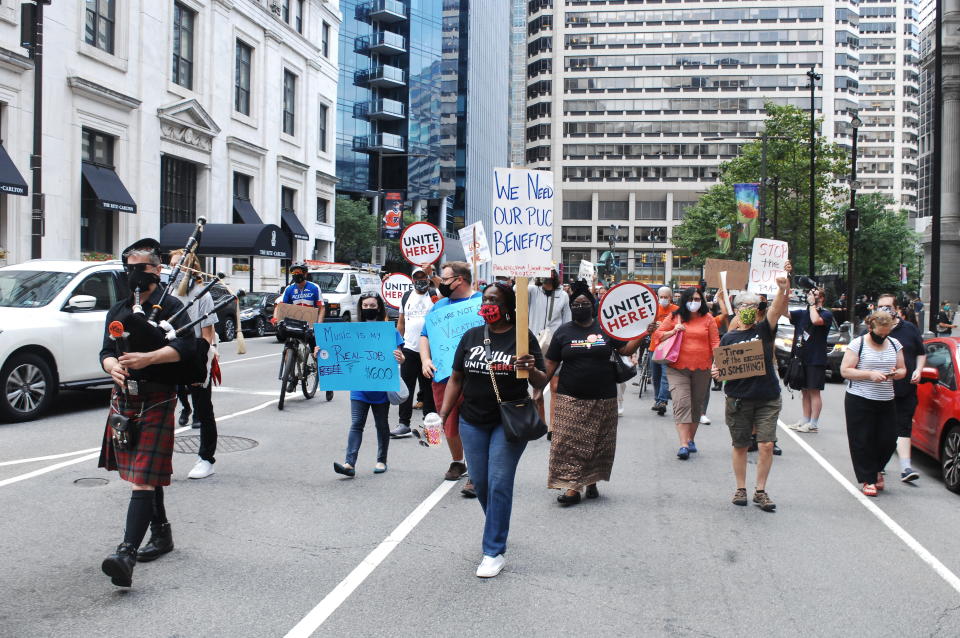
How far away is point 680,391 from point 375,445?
349 cm

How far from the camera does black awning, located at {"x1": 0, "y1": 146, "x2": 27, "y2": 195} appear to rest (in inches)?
907

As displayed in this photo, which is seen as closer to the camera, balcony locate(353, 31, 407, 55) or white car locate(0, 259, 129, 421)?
white car locate(0, 259, 129, 421)

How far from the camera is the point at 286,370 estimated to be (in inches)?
473

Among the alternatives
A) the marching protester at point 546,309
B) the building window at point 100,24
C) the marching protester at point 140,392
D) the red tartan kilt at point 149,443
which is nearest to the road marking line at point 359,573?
the marching protester at point 140,392

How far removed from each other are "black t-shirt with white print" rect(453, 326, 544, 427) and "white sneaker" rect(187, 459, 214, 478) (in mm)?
3281

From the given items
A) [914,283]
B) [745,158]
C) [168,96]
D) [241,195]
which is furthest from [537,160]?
[168,96]

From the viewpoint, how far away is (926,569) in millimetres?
5555

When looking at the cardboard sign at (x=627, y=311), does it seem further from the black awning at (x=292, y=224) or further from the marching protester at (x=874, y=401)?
the black awning at (x=292, y=224)

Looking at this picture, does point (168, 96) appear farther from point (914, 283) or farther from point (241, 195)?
point (914, 283)

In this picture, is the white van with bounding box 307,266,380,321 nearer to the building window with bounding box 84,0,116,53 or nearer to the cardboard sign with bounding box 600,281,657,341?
the building window with bounding box 84,0,116,53

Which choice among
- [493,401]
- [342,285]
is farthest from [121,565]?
[342,285]

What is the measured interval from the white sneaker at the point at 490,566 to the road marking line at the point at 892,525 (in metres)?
2.82

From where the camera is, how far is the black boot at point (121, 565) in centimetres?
446

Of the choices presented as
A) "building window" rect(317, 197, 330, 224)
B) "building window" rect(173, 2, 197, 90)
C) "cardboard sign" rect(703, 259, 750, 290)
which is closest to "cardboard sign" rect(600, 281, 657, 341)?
"cardboard sign" rect(703, 259, 750, 290)
